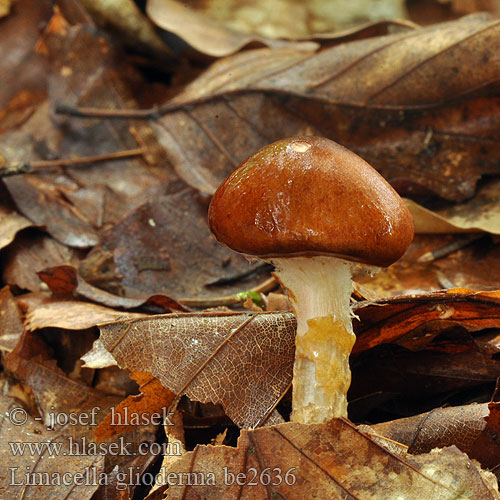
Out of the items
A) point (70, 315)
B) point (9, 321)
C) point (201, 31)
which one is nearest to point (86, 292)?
point (70, 315)

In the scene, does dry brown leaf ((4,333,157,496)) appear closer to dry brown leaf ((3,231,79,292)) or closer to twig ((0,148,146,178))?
dry brown leaf ((3,231,79,292))

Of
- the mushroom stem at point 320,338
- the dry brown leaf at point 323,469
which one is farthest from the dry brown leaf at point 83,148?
the dry brown leaf at point 323,469

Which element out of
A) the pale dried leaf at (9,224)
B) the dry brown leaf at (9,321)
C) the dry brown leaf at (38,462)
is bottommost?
the dry brown leaf at (38,462)

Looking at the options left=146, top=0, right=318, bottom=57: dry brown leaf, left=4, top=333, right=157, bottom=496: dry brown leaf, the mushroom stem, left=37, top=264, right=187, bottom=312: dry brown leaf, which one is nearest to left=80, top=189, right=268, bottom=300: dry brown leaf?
left=37, top=264, right=187, bottom=312: dry brown leaf

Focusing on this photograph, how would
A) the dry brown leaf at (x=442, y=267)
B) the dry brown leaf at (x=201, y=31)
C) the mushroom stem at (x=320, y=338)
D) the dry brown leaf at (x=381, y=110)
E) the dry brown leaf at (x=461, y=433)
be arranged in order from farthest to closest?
the dry brown leaf at (x=201, y=31)
the dry brown leaf at (x=381, y=110)
the dry brown leaf at (x=442, y=267)
the mushroom stem at (x=320, y=338)
the dry brown leaf at (x=461, y=433)

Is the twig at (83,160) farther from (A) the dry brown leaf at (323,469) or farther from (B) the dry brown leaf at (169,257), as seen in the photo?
(A) the dry brown leaf at (323,469)
